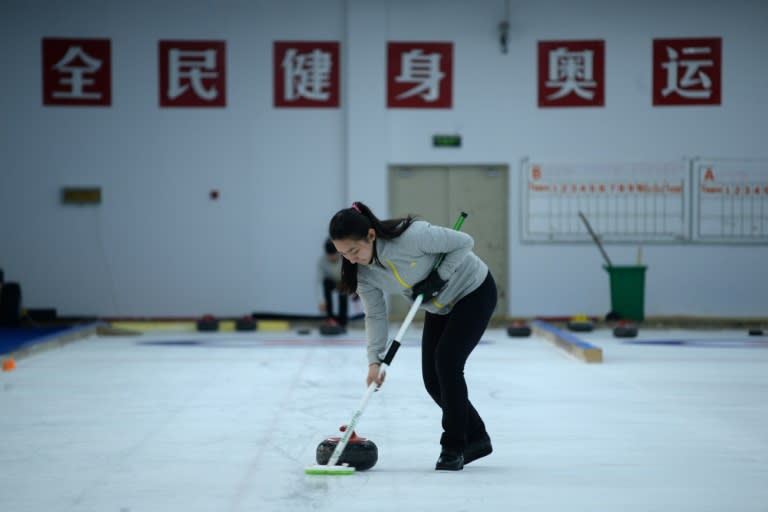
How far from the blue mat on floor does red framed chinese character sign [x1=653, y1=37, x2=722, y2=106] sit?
704 cm

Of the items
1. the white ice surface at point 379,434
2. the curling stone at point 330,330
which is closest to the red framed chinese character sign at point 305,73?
the curling stone at point 330,330

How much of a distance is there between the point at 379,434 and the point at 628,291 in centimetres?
661

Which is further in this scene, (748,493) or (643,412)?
(643,412)

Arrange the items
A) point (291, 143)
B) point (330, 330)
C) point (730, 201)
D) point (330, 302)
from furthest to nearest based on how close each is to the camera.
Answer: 1. point (291, 143)
2. point (730, 201)
3. point (330, 302)
4. point (330, 330)

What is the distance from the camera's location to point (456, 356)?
3268mm

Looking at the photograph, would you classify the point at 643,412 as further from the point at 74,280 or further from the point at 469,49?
the point at 74,280

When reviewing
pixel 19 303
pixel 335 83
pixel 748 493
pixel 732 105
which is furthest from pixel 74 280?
pixel 748 493

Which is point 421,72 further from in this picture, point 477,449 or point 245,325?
point 477,449

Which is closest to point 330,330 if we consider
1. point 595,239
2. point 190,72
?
point 595,239

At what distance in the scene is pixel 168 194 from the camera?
10.8 m

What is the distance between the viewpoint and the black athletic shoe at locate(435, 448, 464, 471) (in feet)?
10.8

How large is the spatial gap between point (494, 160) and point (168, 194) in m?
3.75

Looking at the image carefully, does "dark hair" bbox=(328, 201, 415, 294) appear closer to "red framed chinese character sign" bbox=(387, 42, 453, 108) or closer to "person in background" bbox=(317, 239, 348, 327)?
"person in background" bbox=(317, 239, 348, 327)

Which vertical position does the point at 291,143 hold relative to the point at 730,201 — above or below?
above
